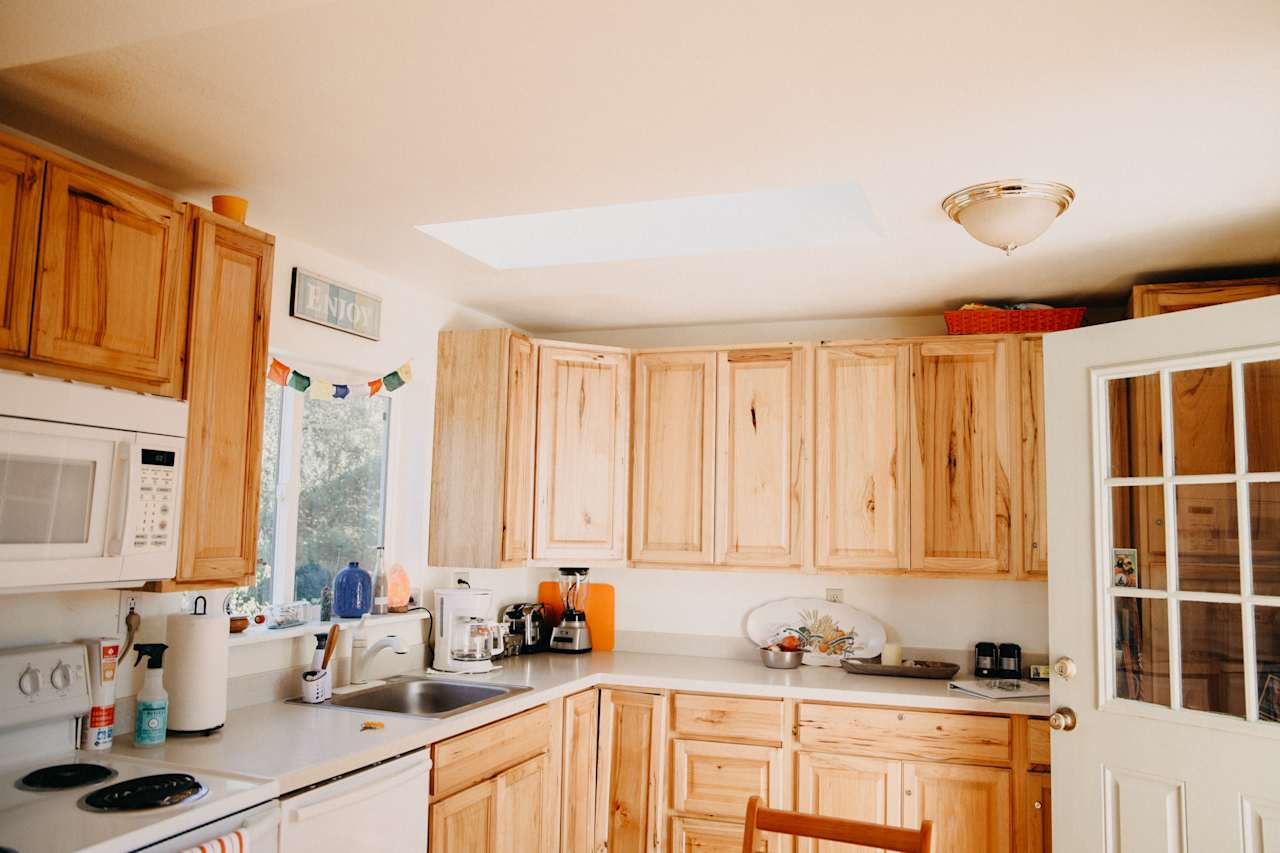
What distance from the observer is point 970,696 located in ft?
10.7

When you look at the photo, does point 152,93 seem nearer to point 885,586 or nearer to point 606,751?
point 606,751

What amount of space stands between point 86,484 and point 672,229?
1.96m

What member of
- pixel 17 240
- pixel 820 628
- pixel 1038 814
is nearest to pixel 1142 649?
pixel 1038 814

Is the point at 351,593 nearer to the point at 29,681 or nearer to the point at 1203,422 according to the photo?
the point at 29,681

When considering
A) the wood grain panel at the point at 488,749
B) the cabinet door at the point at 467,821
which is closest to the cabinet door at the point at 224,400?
the wood grain panel at the point at 488,749

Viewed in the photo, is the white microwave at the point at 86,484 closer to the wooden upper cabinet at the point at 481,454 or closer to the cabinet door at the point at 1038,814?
the wooden upper cabinet at the point at 481,454

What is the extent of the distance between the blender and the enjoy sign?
1.40 m

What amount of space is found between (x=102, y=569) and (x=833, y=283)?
2545 mm

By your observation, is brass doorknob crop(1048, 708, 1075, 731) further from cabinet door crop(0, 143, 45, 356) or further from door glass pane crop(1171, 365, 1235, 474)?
cabinet door crop(0, 143, 45, 356)

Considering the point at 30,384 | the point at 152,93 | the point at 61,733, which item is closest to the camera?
the point at 30,384

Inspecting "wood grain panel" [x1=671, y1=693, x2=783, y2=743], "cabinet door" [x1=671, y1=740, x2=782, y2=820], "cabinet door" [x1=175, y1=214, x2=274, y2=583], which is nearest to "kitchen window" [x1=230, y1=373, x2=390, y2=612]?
"cabinet door" [x1=175, y1=214, x2=274, y2=583]

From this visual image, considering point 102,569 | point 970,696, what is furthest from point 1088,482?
point 102,569

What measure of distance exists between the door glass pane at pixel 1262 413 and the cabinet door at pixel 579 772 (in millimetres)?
2328

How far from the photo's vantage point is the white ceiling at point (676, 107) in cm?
165
